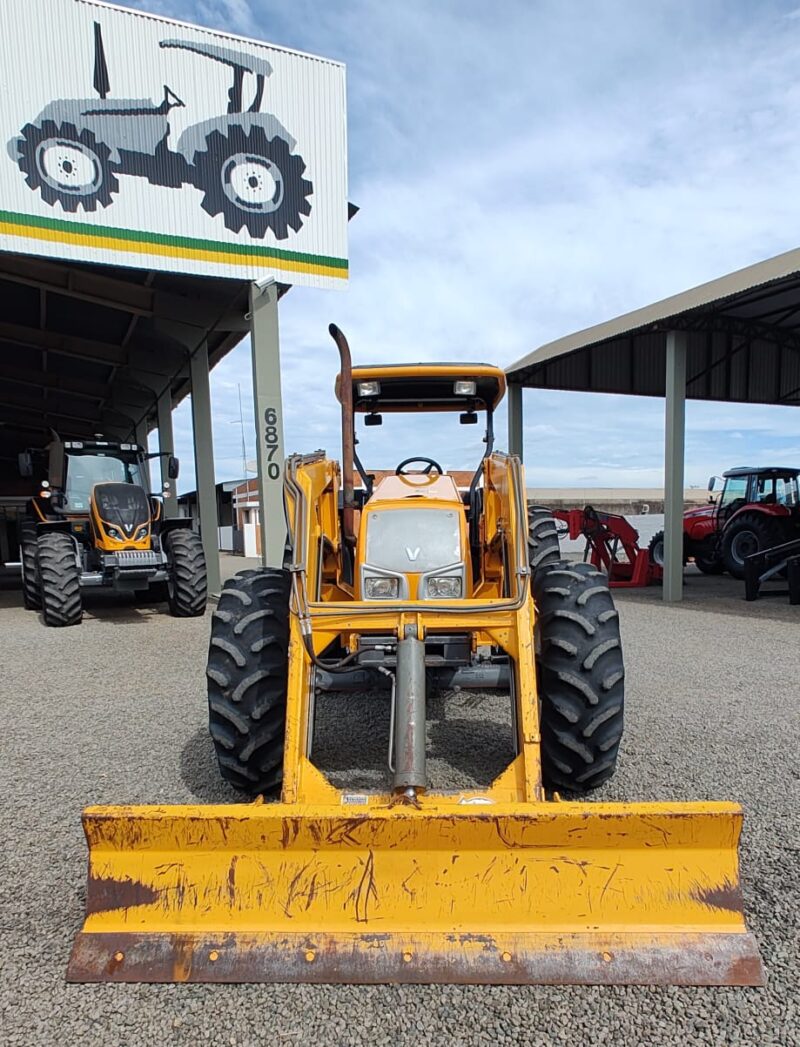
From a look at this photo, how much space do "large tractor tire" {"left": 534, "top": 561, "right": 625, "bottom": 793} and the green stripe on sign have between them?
7.31 m

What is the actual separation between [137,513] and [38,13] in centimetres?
588

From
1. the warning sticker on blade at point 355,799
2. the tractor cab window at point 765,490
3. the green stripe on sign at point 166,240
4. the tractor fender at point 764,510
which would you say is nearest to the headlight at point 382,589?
the warning sticker on blade at point 355,799

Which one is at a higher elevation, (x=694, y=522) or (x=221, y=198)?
(x=221, y=198)

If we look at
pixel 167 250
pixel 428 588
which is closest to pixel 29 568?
pixel 167 250

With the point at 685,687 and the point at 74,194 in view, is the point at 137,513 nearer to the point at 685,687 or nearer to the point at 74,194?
the point at 74,194

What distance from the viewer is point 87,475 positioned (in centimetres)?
1046

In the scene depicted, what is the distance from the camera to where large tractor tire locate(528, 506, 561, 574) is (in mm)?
4617

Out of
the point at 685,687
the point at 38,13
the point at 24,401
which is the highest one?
the point at 38,13

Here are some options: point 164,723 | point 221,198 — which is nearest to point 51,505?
point 221,198

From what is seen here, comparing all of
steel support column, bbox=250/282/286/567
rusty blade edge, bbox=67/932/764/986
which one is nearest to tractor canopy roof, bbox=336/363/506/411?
rusty blade edge, bbox=67/932/764/986

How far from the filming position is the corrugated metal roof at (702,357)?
38.0 ft

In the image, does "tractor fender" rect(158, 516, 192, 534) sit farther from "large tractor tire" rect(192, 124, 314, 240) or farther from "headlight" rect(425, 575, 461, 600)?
"headlight" rect(425, 575, 461, 600)

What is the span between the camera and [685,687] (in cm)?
525

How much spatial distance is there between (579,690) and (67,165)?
8.29 meters
